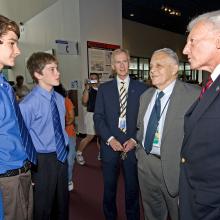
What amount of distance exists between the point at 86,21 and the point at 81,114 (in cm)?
253

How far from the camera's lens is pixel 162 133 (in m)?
1.89

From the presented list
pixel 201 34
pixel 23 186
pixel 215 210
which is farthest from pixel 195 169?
pixel 23 186

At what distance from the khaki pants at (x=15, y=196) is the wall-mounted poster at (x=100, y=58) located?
18.4ft

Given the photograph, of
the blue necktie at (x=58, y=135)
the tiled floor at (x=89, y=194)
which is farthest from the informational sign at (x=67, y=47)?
the blue necktie at (x=58, y=135)

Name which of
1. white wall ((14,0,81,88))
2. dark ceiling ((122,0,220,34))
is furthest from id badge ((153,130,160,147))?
dark ceiling ((122,0,220,34))

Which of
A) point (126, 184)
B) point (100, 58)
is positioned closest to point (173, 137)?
point (126, 184)

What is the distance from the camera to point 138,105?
7.77ft

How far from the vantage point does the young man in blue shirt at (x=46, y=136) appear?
2.01 m

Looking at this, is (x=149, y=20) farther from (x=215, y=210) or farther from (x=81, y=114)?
(x=215, y=210)

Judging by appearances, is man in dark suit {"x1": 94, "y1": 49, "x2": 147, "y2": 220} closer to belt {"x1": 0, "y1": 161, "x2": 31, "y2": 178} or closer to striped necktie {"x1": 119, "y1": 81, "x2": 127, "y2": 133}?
striped necktie {"x1": 119, "y1": 81, "x2": 127, "y2": 133}

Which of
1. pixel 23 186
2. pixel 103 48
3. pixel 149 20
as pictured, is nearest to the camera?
pixel 23 186

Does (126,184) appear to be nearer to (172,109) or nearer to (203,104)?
(172,109)

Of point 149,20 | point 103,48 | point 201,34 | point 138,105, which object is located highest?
point 149,20

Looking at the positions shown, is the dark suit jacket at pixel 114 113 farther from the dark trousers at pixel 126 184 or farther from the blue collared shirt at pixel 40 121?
the blue collared shirt at pixel 40 121
